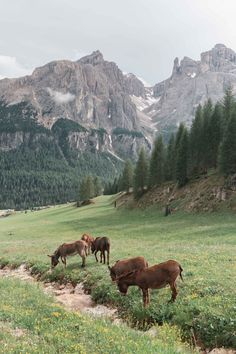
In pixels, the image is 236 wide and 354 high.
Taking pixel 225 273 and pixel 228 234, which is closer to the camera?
pixel 225 273

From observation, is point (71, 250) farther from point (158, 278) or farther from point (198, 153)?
point (198, 153)

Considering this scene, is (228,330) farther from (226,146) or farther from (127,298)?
Answer: (226,146)

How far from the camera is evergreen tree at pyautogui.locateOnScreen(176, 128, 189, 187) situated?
80.8 m

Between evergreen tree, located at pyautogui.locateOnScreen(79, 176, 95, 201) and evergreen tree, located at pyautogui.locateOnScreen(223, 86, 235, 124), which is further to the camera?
evergreen tree, located at pyautogui.locateOnScreen(79, 176, 95, 201)

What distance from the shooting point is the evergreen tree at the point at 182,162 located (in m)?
80.8

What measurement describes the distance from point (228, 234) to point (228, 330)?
92.9ft

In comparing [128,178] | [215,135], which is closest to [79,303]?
[215,135]

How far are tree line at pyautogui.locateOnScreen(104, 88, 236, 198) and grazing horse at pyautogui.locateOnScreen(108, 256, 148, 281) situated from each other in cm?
4941

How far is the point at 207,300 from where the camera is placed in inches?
674

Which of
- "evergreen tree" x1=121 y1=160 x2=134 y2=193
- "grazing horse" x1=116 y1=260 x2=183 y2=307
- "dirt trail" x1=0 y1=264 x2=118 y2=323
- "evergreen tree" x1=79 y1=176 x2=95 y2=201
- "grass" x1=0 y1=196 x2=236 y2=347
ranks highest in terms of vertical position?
"evergreen tree" x1=121 y1=160 x2=134 y2=193

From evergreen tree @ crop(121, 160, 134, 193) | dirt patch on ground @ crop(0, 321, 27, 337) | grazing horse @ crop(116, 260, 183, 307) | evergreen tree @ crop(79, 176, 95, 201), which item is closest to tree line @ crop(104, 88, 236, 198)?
evergreen tree @ crop(121, 160, 134, 193)

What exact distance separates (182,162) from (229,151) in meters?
15.9

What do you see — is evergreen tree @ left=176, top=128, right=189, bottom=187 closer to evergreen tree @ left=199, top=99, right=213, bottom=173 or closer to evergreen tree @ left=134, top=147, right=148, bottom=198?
evergreen tree @ left=199, top=99, right=213, bottom=173

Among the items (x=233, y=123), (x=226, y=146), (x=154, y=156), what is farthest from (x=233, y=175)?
(x=154, y=156)
